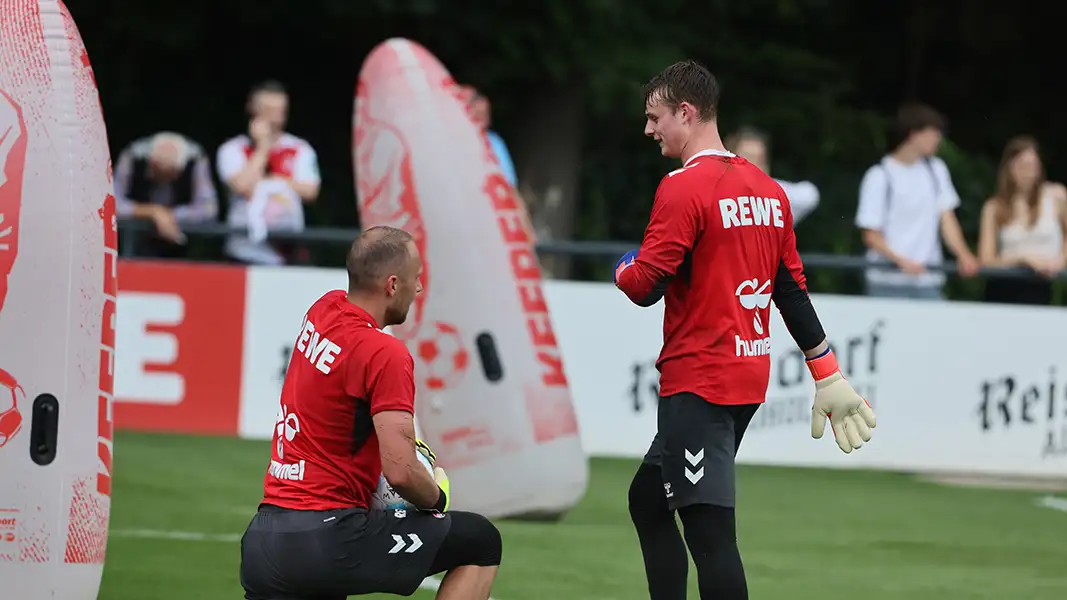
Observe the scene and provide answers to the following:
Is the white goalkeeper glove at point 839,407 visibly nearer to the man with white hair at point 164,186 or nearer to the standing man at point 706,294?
the standing man at point 706,294

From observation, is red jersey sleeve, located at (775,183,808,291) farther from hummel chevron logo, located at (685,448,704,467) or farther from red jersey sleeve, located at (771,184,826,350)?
hummel chevron logo, located at (685,448,704,467)

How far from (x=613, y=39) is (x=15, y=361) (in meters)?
10.5

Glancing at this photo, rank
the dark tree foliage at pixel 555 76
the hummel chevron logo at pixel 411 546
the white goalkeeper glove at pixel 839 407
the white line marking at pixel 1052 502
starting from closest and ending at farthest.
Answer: the hummel chevron logo at pixel 411 546, the white goalkeeper glove at pixel 839 407, the white line marking at pixel 1052 502, the dark tree foliage at pixel 555 76

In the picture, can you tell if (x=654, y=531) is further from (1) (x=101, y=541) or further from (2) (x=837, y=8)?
(2) (x=837, y=8)

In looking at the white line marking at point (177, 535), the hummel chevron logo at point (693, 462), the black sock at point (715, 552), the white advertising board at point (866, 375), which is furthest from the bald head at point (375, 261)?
the white advertising board at point (866, 375)

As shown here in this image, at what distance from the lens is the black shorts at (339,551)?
513cm

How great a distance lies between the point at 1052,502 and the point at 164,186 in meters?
6.06

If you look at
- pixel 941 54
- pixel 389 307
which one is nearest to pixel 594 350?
pixel 389 307

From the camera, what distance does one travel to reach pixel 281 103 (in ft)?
39.6

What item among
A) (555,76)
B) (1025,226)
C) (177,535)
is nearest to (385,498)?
(177,535)

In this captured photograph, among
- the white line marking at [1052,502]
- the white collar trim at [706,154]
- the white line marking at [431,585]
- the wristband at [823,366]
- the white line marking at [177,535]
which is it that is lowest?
the white line marking at [177,535]

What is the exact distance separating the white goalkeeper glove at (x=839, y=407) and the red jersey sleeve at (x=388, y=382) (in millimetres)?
1488

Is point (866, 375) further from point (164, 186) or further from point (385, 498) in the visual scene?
point (385, 498)

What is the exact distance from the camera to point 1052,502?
1077 cm
